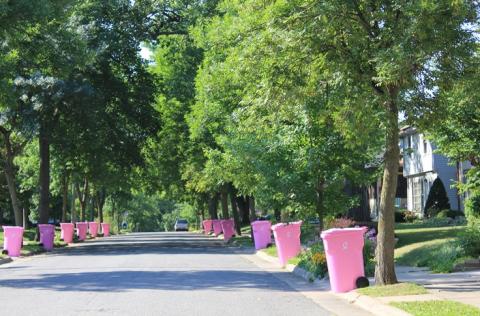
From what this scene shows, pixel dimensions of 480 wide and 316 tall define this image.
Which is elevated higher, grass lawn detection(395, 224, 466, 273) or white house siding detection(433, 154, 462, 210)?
white house siding detection(433, 154, 462, 210)

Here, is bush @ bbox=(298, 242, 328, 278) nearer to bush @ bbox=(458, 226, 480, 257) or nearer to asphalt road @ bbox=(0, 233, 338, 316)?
asphalt road @ bbox=(0, 233, 338, 316)

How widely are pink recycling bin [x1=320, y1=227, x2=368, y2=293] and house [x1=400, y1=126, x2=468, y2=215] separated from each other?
26.1 metres

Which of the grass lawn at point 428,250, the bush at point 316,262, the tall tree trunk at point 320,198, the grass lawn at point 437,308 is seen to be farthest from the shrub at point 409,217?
the grass lawn at point 437,308

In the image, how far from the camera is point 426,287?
12.9 metres

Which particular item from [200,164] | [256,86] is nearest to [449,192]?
[200,164]

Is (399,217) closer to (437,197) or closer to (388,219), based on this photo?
(437,197)

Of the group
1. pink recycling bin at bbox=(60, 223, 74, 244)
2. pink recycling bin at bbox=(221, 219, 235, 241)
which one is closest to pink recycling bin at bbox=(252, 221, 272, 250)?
pink recycling bin at bbox=(221, 219, 235, 241)

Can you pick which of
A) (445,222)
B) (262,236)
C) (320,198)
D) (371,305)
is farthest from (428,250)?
(445,222)

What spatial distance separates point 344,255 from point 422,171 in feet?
103

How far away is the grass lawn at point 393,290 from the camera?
456 inches

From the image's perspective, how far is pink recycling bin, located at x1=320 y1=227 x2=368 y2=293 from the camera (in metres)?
12.9

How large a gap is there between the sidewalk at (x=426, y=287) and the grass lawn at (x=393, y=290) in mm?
153

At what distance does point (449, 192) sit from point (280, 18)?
31.8 m

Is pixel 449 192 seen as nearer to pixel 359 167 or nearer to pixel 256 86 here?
pixel 359 167
